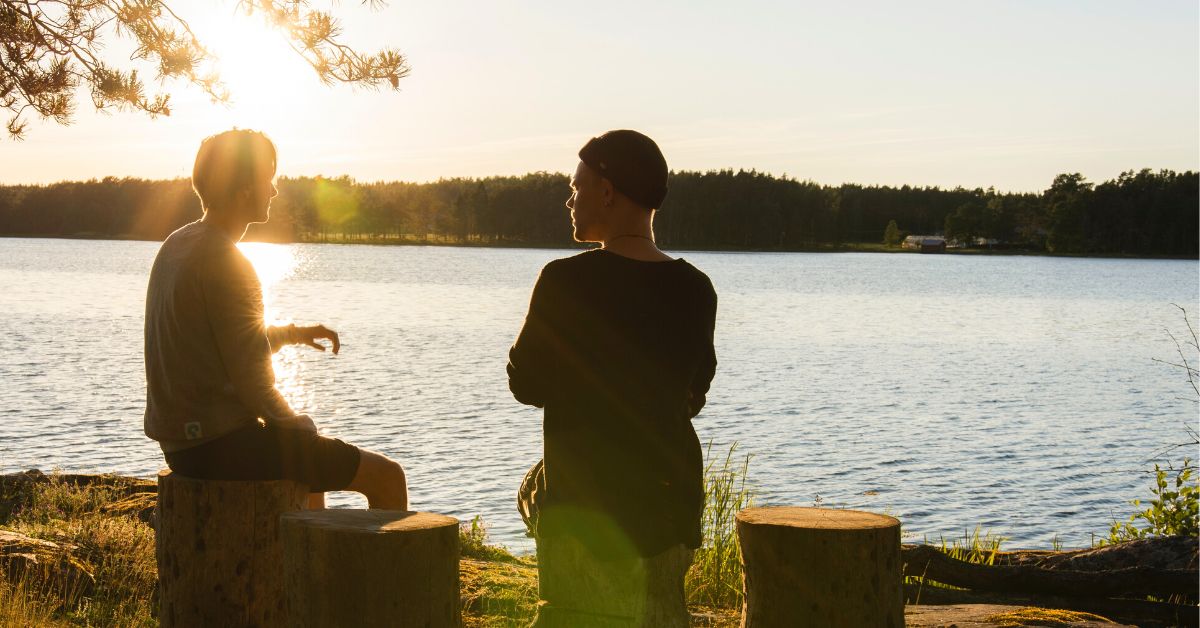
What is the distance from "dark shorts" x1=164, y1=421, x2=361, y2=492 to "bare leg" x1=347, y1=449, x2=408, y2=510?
0.15 metres

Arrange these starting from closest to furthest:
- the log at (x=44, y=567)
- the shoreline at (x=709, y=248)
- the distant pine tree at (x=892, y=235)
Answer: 1. the log at (x=44, y=567)
2. the shoreline at (x=709, y=248)
3. the distant pine tree at (x=892, y=235)

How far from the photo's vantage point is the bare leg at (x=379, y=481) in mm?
4020

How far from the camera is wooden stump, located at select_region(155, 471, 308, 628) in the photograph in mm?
3771

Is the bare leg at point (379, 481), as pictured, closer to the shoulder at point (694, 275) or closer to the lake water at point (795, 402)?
the shoulder at point (694, 275)

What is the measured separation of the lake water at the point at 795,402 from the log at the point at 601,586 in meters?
5.47

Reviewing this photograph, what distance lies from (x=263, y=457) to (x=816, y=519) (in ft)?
6.21

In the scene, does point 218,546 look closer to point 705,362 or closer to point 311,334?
point 311,334

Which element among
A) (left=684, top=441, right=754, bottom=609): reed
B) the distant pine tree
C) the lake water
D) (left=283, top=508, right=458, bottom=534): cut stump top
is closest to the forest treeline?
the distant pine tree

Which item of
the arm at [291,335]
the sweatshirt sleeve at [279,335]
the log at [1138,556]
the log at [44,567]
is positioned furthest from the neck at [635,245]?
the log at [1138,556]

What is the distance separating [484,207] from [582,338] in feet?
461

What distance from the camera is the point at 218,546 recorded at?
149 inches

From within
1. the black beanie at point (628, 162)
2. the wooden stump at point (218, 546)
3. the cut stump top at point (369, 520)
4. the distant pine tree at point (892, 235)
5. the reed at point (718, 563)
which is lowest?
the reed at point (718, 563)

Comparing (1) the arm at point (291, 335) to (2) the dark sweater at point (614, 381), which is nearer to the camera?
(2) the dark sweater at point (614, 381)

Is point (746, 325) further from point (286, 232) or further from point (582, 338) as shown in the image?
point (286, 232)
